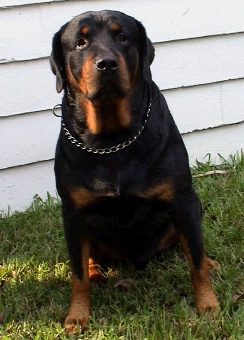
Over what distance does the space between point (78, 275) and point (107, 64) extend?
1009mm

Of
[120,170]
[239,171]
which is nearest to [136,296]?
[120,170]

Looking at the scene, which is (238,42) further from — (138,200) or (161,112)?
(138,200)

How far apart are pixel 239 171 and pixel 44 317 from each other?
5.94 ft

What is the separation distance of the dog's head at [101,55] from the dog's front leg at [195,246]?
0.58 m

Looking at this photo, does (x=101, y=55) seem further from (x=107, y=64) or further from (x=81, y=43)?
(x=81, y=43)

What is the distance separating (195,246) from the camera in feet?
8.94

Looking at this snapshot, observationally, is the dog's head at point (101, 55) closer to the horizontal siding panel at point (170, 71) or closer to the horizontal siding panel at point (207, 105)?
the horizontal siding panel at point (170, 71)

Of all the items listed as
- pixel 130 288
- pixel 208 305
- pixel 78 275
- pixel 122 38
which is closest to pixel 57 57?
pixel 122 38

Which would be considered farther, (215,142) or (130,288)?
(215,142)

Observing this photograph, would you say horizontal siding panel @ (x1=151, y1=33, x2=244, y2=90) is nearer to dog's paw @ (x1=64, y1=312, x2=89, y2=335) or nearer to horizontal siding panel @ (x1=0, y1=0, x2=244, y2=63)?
horizontal siding panel @ (x1=0, y1=0, x2=244, y2=63)

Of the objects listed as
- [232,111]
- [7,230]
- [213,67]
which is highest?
[213,67]

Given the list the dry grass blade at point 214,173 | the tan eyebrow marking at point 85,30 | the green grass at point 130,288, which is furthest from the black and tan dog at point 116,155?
the dry grass blade at point 214,173

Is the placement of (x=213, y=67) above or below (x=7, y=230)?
above

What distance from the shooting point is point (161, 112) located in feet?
9.02
